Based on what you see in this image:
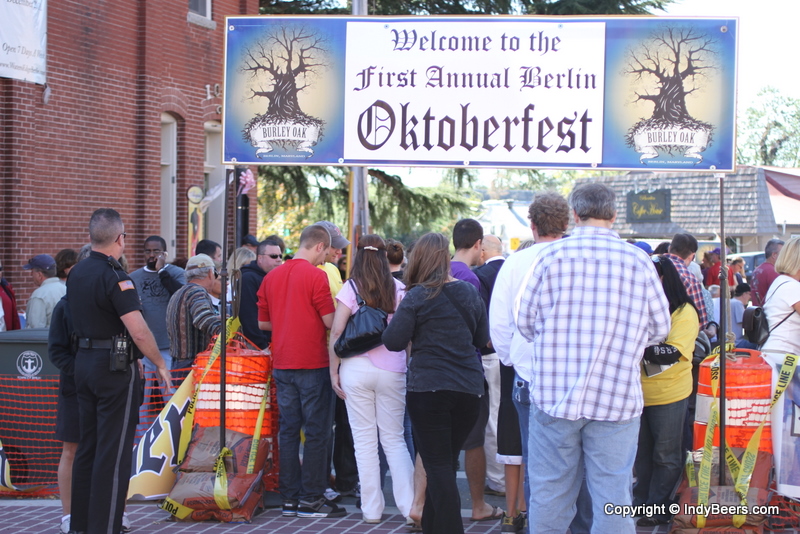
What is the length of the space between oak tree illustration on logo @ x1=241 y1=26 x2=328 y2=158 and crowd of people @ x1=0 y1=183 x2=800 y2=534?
0.83 m

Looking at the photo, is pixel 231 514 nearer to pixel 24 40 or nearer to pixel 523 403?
pixel 523 403

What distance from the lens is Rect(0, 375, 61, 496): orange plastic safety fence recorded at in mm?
6723

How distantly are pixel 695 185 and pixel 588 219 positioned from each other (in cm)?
2583

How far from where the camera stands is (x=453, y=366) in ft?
16.1

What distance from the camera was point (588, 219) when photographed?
393cm

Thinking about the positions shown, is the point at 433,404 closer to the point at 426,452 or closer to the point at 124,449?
the point at 426,452

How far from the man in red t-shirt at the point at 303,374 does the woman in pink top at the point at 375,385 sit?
0.91ft

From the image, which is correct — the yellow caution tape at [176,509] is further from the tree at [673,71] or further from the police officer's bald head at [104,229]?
the tree at [673,71]

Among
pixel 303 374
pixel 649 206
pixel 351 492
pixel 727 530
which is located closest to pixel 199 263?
pixel 303 374

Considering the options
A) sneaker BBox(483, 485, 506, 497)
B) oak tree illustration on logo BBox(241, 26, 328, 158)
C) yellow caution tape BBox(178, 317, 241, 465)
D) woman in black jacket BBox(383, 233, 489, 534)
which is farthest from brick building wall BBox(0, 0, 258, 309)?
woman in black jacket BBox(383, 233, 489, 534)

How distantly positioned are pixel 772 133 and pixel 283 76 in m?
51.5

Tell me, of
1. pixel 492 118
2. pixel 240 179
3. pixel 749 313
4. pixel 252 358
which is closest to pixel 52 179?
pixel 240 179

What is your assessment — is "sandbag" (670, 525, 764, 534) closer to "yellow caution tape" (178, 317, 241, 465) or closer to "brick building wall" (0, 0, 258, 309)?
"yellow caution tape" (178, 317, 241, 465)

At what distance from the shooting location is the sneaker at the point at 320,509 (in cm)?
590
